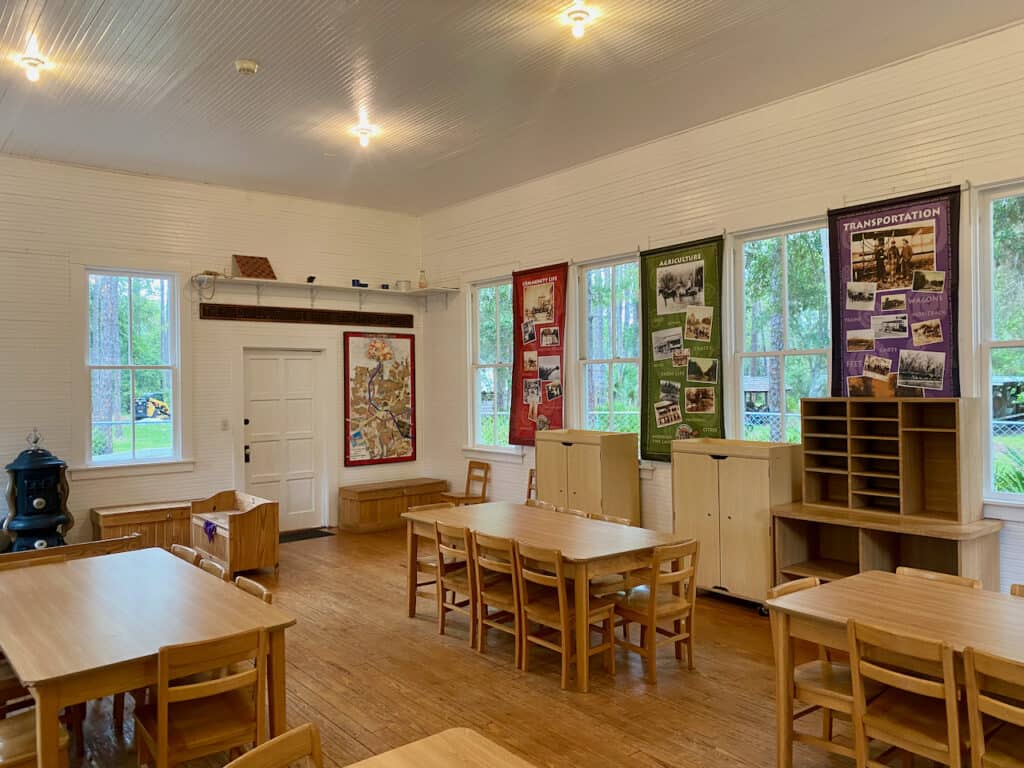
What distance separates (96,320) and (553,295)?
497cm

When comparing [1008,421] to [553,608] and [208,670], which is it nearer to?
[553,608]

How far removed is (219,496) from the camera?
7746 millimetres

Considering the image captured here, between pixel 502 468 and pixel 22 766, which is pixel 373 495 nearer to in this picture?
pixel 502 468

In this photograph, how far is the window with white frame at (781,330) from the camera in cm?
618

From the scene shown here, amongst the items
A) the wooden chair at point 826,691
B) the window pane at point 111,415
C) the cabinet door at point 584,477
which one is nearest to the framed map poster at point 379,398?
the window pane at point 111,415

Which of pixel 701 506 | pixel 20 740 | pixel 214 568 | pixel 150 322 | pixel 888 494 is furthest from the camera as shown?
pixel 150 322

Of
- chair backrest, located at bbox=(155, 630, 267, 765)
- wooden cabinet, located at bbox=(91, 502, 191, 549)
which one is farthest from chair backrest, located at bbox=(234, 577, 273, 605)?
wooden cabinet, located at bbox=(91, 502, 191, 549)

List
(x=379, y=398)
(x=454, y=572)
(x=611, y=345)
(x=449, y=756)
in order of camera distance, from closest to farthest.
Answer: (x=449, y=756) < (x=454, y=572) < (x=611, y=345) < (x=379, y=398)

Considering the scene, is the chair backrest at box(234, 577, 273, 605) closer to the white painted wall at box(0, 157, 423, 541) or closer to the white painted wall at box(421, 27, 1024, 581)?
the white painted wall at box(421, 27, 1024, 581)

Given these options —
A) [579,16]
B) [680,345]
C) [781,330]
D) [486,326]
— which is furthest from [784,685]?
[486,326]

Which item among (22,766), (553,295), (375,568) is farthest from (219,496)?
(22,766)

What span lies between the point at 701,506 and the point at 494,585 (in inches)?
78.9

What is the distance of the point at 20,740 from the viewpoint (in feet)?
9.22

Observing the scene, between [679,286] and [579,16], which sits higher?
[579,16]
